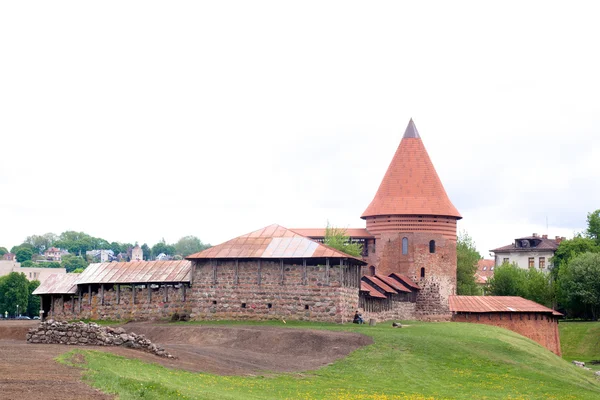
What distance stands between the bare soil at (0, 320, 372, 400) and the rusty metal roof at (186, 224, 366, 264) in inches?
215

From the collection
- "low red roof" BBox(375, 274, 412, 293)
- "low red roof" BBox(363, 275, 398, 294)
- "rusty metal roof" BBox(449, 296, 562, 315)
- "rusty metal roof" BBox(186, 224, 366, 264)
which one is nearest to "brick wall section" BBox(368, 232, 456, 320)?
"rusty metal roof" BBox(449, 296, 562, 315)

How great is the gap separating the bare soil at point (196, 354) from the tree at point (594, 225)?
206 feet

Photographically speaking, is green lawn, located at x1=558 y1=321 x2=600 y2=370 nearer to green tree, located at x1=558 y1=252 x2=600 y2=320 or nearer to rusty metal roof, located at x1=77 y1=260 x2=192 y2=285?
green tree, located at x1=558 y1=252 x2=600 y2=320

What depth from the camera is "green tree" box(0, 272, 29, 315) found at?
297ft

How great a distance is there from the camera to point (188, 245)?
17625 centimetres

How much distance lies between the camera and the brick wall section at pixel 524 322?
57.3 metres

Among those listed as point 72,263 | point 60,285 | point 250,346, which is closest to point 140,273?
point 60,285

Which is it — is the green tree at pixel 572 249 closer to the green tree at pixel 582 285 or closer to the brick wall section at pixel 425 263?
the green tree at pixel 582 285

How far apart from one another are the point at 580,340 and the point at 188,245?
373ft

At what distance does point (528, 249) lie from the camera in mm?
105875

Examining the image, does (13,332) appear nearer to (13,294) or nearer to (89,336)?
(89,336)

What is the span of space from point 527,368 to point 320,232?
122ft

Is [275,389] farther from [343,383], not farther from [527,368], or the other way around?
[527,368]

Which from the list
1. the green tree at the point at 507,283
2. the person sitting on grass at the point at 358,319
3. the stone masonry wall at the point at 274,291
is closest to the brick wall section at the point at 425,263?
the green tree at the point at 507,283
